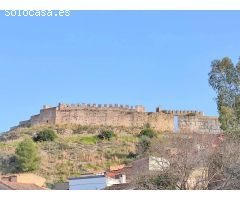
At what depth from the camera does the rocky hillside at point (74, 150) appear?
184 feet

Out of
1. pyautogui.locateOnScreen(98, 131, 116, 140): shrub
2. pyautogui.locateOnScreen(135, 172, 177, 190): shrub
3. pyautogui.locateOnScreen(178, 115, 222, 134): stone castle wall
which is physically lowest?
pyautogui.locateOnScreen(135, 172, 177, 190): shrub

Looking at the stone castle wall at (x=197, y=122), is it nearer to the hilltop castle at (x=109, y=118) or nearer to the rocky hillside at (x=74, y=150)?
the hilltop castle at (x=109, y=118)

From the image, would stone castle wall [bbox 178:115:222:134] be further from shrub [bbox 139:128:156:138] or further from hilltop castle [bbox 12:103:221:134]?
shrub [bbox 139:128:156:138]

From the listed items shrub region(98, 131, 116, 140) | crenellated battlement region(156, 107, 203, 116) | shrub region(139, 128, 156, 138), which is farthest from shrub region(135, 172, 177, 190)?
crenellated battlement region(156, 107, 203, 116)

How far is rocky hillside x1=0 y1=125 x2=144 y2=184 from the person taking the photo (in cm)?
5622

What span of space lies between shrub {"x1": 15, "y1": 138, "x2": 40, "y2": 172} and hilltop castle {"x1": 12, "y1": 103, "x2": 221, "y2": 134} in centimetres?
1663

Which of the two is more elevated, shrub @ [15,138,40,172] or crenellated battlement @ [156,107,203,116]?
crenellated battlement @ [156,107,203,116]

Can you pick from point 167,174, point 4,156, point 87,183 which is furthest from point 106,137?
point 167,174

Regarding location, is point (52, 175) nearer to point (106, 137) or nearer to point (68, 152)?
point (68, 152)

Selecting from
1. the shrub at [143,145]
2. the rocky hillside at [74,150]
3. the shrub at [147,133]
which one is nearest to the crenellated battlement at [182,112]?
the rocky hillside at [74,150]

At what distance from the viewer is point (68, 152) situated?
2474 inches

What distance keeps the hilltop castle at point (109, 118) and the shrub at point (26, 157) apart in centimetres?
1663

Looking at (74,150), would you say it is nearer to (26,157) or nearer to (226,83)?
(26,157)

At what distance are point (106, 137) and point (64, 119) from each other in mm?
7286
